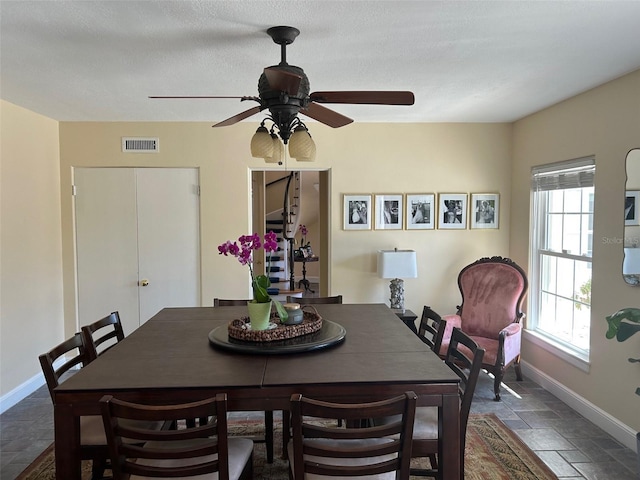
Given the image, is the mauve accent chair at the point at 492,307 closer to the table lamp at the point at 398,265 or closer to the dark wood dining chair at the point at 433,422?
the table lamp at the point at 398,265

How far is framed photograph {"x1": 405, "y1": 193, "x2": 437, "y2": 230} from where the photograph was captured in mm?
4398

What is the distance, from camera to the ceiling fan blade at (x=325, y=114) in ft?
7.34

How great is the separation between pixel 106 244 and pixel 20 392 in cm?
146

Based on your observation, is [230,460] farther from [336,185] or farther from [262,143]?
[336,185]

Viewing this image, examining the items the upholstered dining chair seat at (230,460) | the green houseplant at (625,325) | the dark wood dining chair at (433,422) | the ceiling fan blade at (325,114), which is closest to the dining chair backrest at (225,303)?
the upholstered dining chair seat at (230,460)

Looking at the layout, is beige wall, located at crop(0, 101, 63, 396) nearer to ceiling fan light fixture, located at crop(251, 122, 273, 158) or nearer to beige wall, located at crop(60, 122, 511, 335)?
beige wall, located at crop(60, 122, 511, 335)

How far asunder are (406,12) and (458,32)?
381 millimetres

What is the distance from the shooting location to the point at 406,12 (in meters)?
1.99

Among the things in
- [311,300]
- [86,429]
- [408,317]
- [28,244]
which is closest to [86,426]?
[86,429]

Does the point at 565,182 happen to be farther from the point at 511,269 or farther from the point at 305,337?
the point at 305,337

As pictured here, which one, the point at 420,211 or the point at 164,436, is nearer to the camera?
the point at 164,436

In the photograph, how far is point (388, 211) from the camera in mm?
4398

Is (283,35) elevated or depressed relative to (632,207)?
elevated

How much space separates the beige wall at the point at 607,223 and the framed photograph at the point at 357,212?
1.72 meters
